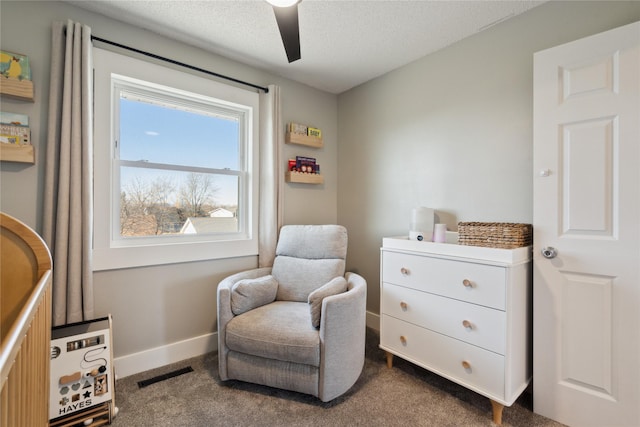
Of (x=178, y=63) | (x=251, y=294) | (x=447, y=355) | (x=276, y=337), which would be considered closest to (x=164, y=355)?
(x=251, y=294)

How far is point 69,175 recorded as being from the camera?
179 cm

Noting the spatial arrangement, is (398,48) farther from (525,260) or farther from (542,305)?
(542,305)

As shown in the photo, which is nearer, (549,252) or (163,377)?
(549,252)

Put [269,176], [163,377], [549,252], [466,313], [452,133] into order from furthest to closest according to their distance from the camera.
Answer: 1. [269,176]
2. [452,133]
3. [163,377]
4. [466,313]
5. [549,252]

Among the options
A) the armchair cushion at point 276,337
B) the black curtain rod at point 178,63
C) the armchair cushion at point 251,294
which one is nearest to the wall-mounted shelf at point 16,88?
the black curtain rod at point 178,63

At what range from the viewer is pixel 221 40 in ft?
7.55

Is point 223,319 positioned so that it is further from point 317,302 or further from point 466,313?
point 466,313

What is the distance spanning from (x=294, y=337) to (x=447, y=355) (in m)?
0.97

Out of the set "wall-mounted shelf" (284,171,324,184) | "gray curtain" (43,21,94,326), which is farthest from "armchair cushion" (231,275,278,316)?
"wall-mounted shelf" (284,171,324,184)

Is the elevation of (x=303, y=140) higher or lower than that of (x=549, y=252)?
higher

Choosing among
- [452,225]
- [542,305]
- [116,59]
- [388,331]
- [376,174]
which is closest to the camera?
[542,305]

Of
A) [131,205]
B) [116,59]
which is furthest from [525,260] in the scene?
[116,59]

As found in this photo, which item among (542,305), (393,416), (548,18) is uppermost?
(548,18)

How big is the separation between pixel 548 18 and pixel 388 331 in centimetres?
234
